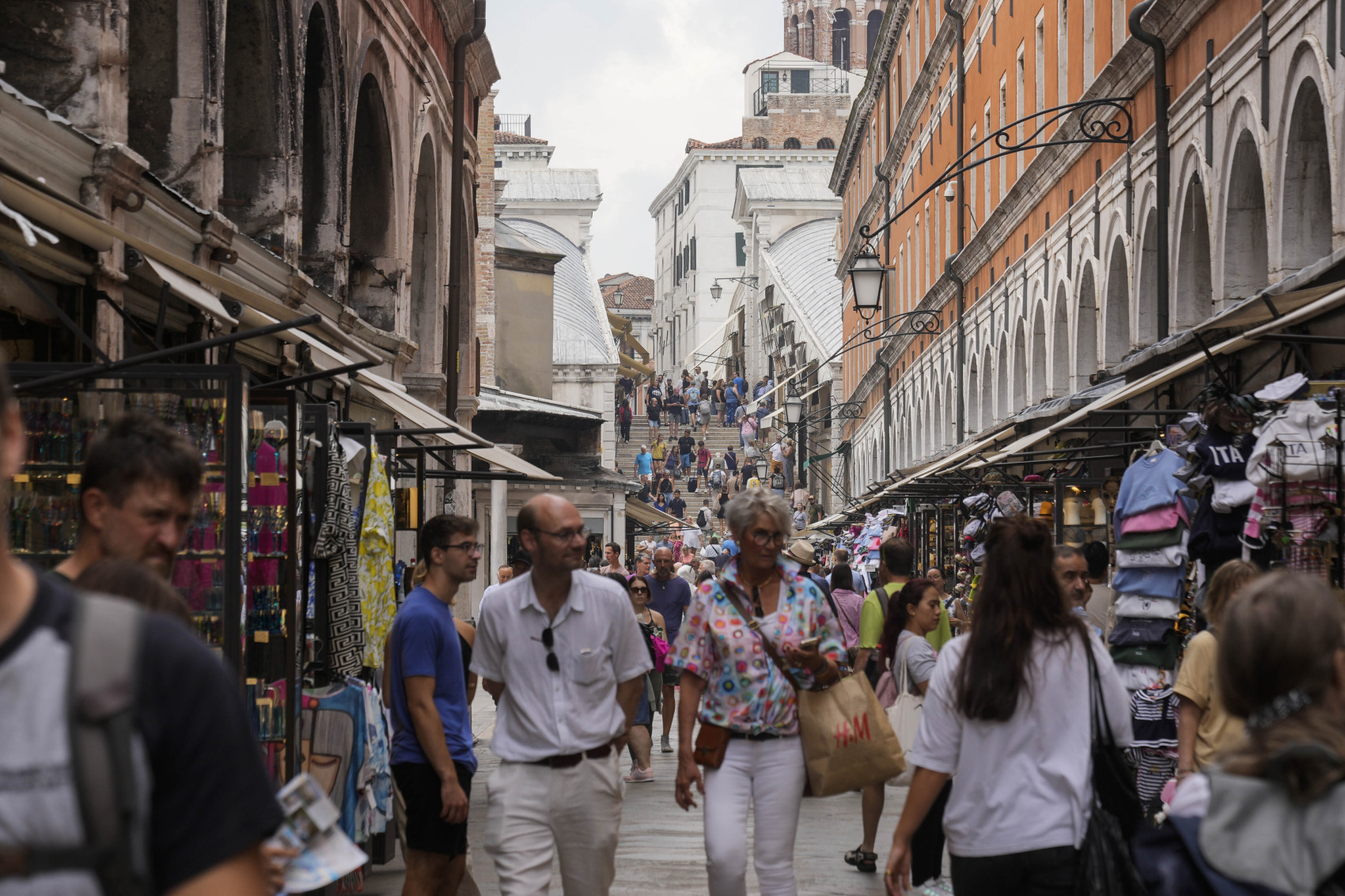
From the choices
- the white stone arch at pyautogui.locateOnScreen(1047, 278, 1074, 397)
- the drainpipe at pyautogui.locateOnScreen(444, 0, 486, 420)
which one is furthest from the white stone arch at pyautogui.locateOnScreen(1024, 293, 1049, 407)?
the drainpipe at pyautogui.locateOnScreen(444, 0, 486, 420)

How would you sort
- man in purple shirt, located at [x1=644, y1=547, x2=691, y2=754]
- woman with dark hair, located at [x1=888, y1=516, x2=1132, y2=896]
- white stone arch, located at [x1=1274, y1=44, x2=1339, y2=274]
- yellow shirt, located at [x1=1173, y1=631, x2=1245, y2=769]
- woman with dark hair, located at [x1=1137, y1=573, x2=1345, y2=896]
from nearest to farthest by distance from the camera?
1. woman with dark hair, located at [x1=1137, y1=573, x2=1345, y2=896]
2. woman with dark hair, located at [x1=888, y1=516, x2=1132, y2=896]
3. yellow shirt, located at [x1=1173, y1=631, x2=1245, y2=769]
4. white stone arch, located at [x1=1274, y1=44, x2=1339, y2=274]
5. man in purple shirt, located at [x1=644, y1=547, x2=691, y2=754]

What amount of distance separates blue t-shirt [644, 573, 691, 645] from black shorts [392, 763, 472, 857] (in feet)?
28.8

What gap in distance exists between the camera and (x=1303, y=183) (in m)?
12.5

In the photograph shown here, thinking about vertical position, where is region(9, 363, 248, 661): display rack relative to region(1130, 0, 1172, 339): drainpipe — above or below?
below

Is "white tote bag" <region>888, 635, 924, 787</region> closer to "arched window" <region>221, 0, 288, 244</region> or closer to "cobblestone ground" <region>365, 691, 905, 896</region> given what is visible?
"cobblestone ground" <region>365, 691, 905, 896</region>

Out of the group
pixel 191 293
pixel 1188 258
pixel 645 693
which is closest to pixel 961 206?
pixel 1188 258

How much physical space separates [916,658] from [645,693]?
5.41m

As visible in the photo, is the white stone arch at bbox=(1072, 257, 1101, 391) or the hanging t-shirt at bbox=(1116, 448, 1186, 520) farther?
the white stone arch at bbox=(1072, 257, 1101, 391)

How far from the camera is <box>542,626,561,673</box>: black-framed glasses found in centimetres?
659

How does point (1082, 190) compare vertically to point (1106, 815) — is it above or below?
above

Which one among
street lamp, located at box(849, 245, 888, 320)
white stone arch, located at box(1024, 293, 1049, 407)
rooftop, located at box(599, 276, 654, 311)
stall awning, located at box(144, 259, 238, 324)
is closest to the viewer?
stall awning, located at box(144, 259, 238, 324)

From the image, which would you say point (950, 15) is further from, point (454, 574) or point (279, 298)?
point (454, 574)

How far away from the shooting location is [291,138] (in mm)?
13492

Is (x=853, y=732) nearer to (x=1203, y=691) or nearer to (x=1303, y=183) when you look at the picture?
(x=1203, y=691)
